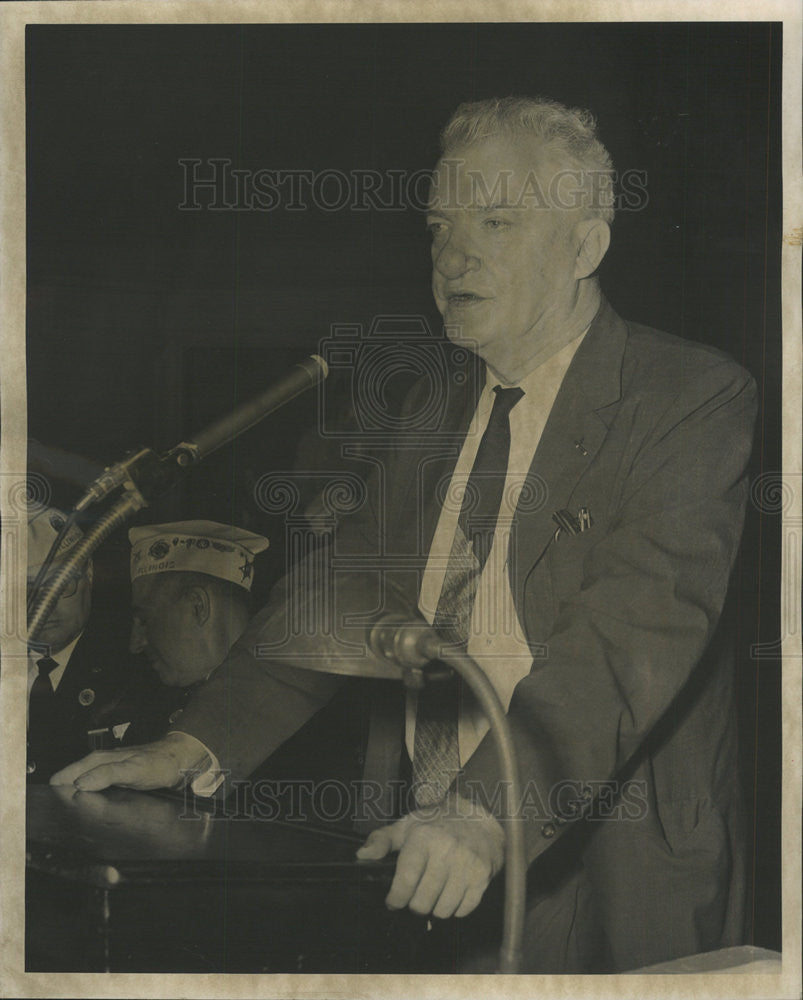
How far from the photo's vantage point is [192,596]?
102 inches

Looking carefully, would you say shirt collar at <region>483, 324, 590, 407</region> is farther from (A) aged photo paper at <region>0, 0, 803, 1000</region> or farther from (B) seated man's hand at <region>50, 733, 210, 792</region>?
(B) seated man's hand at <region>50, 733, 210, 792</region>

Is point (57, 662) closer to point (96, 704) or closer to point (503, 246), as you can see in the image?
point (96, 704)

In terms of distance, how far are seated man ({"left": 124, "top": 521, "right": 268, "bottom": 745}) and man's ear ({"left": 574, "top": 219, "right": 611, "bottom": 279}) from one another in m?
1.07

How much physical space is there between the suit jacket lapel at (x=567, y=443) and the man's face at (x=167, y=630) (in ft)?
2.68

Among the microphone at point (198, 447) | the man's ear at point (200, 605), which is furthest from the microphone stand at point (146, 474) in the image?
the man's ear at point (200, 605)

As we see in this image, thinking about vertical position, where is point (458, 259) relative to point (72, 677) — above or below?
above

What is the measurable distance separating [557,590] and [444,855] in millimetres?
701

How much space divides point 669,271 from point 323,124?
0.97 metres

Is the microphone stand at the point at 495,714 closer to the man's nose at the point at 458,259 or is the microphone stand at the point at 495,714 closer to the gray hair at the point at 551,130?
the man's nose at the point at 458,259

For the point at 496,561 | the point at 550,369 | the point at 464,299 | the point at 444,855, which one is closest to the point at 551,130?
the point at 464,299

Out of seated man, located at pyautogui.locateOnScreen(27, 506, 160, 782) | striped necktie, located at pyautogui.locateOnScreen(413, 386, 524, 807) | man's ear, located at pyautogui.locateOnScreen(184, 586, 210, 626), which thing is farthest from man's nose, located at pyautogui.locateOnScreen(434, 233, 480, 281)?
seated man, located at pyautogui.locateOnScreen(27, 506, 160, 782)

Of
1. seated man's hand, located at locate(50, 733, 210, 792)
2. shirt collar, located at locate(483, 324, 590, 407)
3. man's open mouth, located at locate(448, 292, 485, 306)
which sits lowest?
seated man's hand, located at locate(50, 733, 210, 792)

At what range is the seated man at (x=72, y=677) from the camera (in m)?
2.57

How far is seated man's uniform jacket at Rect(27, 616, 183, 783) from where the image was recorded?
8.43 feet
